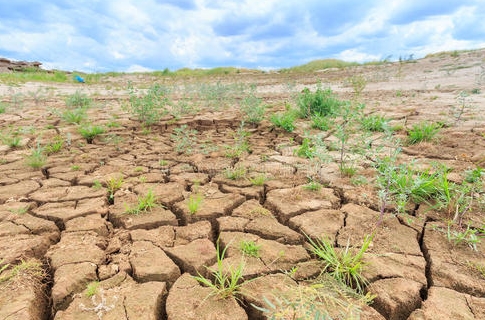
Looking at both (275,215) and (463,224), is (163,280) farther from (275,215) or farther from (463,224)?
(463,224)

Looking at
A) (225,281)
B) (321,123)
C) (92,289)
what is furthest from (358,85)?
(92,289)

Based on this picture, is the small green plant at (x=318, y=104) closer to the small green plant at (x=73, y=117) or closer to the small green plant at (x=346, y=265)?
the small green plant at (x=73, y=117)

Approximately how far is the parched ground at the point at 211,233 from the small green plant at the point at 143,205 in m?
0.03

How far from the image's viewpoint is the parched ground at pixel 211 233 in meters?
1.46

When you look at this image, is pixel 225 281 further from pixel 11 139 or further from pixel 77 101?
pixel 77 101

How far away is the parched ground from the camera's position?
1.46m

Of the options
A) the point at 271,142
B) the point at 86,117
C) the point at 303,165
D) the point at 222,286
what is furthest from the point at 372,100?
the point at 222,286

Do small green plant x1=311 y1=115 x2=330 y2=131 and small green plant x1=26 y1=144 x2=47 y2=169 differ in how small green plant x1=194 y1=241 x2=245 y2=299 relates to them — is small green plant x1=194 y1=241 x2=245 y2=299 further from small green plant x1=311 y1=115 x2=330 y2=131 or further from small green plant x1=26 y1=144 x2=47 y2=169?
small green plant x1=311 y1=115 x2=330 y2=131

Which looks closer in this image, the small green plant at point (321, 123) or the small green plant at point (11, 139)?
the small green plant at point (11, 139)

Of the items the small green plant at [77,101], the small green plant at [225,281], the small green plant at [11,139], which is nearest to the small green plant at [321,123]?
the small green plant at [225,281]

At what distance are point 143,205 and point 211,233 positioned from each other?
0.57 meters

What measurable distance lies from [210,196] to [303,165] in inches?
41.1

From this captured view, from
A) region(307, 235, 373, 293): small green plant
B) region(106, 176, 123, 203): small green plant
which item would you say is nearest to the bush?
region(106, 176, 123, 203): small green plant

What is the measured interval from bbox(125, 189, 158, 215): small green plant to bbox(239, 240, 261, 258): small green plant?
0.81 meters
